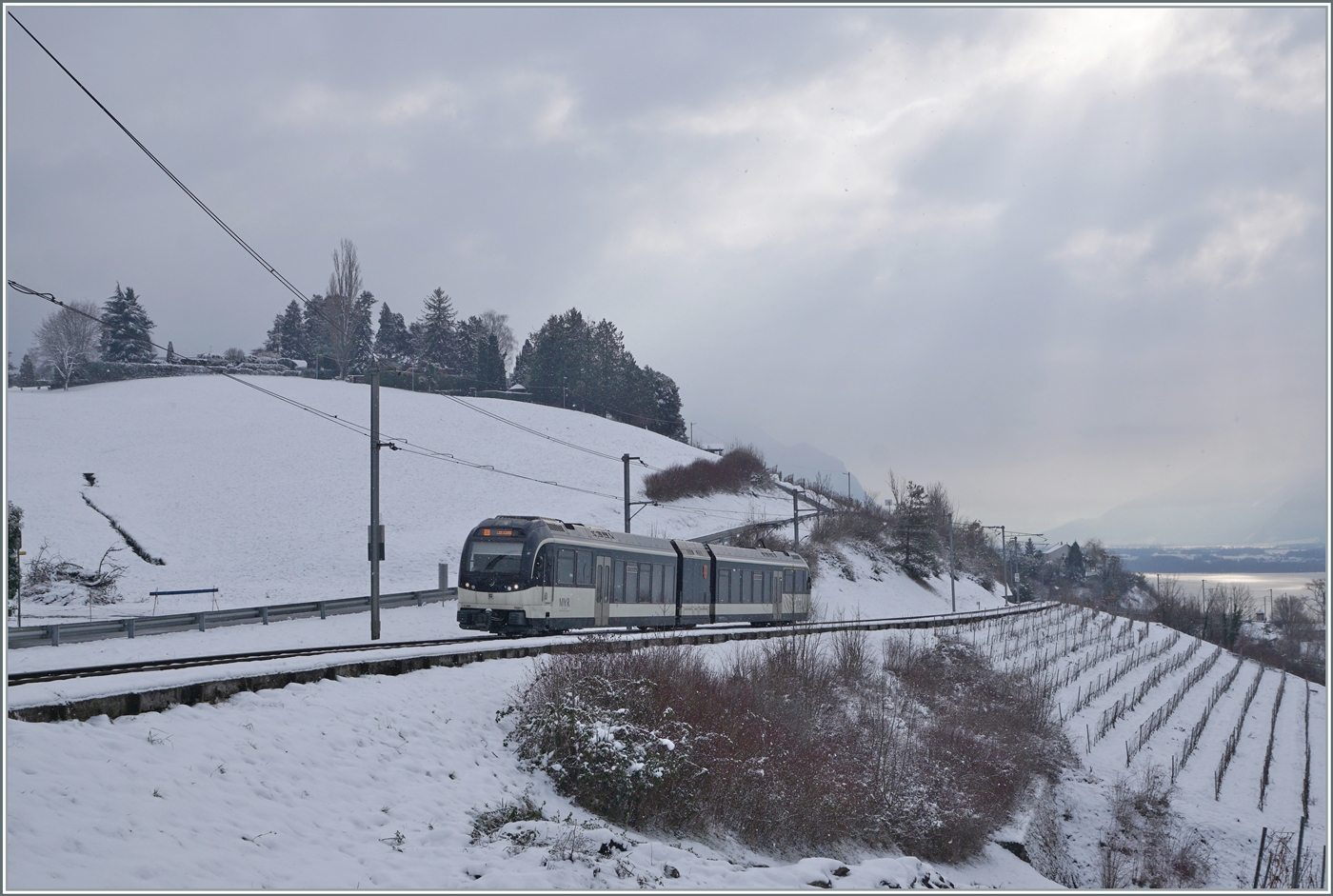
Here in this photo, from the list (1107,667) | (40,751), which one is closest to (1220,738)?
(1107,667)

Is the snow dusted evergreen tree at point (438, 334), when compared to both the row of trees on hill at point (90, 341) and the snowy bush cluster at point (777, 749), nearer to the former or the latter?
the row of trees on hill at point (90, 341)

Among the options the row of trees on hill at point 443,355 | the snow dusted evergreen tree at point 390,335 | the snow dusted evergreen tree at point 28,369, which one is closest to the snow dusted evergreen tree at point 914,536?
the row of trees on hill at point 443,355

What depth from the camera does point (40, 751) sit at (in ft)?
29.0

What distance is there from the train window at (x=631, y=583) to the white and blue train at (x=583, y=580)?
3cm

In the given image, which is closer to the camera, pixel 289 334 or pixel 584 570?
pixel 584 570

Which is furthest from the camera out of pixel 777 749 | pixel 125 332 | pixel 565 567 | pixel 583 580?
pixel 125 332

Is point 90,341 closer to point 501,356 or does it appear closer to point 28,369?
point 28,369

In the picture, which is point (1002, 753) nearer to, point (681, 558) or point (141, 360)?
point (681, 558)

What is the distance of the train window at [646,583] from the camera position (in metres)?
28.3

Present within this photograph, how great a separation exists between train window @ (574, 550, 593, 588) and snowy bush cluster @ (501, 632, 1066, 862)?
4565 millimetres

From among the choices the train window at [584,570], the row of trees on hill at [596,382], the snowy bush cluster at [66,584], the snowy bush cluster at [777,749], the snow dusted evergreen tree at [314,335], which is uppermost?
the snow dusted evergreen tree at [314,335]

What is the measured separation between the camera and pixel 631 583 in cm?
2777

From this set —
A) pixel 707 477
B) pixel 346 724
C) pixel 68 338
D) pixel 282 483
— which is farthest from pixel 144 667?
pixel 68 338

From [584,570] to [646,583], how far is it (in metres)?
3.63
